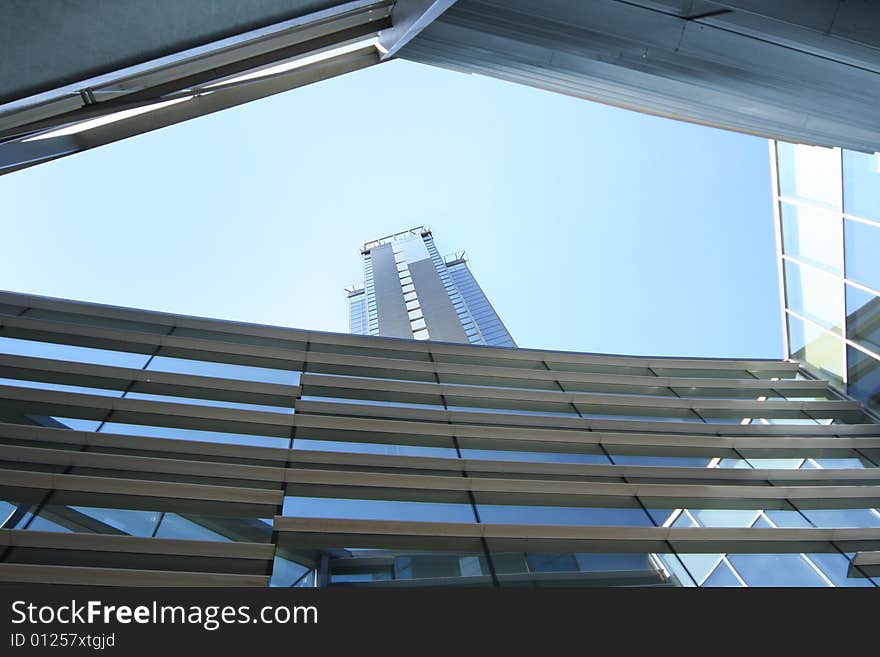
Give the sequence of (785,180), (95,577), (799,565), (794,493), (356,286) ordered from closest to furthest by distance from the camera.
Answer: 1. (95,577)
2. (799,565)
3. (794,493)
4. (785,180)
5. (356,286)

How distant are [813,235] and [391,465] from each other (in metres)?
13.0

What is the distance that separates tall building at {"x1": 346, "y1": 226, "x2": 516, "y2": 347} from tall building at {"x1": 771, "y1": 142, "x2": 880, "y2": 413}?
142 ft

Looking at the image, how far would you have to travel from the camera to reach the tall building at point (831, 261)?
565 inches

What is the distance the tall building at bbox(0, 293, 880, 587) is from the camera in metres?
8.32

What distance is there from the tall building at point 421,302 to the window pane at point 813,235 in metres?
43.5

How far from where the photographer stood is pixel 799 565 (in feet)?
31.9

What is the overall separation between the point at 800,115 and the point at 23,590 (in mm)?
11486

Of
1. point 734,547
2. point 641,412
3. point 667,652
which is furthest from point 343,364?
point 667,652

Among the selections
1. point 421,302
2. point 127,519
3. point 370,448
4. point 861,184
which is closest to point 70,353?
point 127,519

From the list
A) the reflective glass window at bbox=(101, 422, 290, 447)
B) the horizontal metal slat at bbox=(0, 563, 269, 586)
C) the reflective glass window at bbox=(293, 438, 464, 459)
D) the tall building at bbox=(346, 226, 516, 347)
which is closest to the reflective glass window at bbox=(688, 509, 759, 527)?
the reflective glass window at bbox=(293, 438, 464, 459)

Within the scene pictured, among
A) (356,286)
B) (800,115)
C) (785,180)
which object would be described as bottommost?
(800,115)

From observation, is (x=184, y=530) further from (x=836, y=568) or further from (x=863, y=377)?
(x=863, y=377)

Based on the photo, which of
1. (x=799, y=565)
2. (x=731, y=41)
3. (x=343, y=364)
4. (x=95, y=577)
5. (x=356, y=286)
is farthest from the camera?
(x=356, y=286)

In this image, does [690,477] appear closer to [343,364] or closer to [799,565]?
[799,565]
